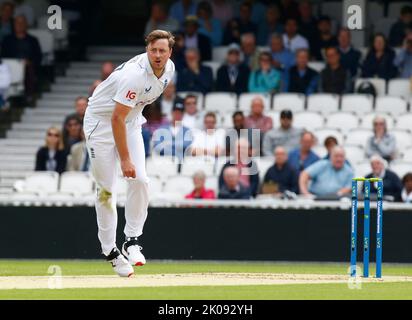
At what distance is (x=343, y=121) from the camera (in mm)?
19219

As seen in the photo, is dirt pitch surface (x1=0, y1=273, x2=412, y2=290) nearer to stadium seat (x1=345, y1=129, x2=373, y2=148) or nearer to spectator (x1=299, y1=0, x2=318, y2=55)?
stadium seat (x1=345, y1=129, x2=373, y2=148)

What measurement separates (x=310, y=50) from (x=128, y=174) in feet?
33.5

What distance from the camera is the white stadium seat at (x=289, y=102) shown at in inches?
778

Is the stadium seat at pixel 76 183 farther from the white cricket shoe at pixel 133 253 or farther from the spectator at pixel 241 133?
the white cricket shoe at pixel 133 253

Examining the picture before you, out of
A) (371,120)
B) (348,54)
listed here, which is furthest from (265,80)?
(371,120)

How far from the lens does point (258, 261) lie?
16.3 meters

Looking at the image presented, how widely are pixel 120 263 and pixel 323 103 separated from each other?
26.7 feet

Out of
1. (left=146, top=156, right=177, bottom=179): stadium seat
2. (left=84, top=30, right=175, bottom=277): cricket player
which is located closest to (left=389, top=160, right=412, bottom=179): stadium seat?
(left=146, top=156, right=177, bottom=179): stadium seat

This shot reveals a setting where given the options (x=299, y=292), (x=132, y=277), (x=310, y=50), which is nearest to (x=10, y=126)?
(x=310, y=50)

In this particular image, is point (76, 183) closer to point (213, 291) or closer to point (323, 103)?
point (323, 103)

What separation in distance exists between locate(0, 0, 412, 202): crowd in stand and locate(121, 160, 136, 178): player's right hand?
5396 millimetres

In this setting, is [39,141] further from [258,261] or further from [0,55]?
[258,261]

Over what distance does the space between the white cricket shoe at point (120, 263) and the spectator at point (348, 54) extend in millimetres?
8943

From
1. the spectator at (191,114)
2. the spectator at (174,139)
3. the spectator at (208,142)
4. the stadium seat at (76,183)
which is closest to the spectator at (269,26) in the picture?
the spectator at (191,114)
